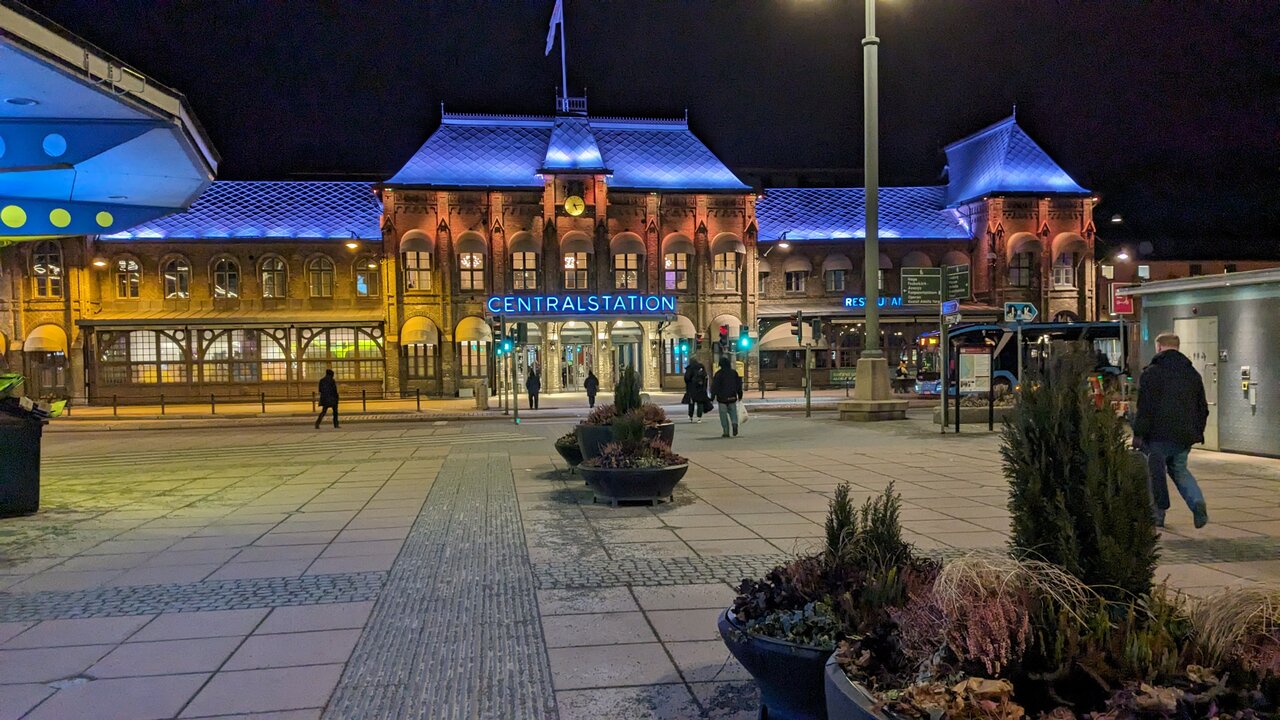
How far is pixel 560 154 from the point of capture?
134 ft

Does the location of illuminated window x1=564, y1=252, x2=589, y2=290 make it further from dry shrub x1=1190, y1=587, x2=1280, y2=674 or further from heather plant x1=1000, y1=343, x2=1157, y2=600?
dry shrub x1=1190, y1=587, x2=1280, y2=674

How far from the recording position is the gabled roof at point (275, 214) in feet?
132

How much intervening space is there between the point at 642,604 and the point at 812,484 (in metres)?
6.07

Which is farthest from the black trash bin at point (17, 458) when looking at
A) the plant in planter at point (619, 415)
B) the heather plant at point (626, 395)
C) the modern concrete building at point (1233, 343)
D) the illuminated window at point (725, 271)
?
the illuminated window at point (725, 271)

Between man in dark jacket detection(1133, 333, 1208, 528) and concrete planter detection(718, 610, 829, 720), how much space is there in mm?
6040

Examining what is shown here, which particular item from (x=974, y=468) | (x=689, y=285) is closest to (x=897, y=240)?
(x=689, y=285)

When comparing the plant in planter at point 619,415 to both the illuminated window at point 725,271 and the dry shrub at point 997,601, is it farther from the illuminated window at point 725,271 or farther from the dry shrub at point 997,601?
the illuminated window at point 725,271

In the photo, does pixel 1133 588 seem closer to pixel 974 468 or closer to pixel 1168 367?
pixel 1168 367

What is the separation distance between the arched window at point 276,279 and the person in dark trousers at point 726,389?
30.2 metres

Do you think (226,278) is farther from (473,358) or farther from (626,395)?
(626,395)

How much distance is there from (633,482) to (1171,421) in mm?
5675

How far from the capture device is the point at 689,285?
140 ft

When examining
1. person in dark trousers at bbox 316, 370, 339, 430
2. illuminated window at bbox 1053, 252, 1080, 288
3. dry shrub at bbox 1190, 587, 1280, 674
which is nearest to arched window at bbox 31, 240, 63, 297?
person in dark trousers at bbox 316, 370, 339, 430

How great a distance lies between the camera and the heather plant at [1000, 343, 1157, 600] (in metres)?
3.21
